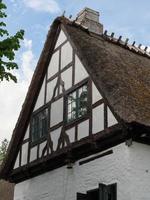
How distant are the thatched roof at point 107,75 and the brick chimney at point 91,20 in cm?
120

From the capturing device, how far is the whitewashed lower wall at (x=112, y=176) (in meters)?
12.0

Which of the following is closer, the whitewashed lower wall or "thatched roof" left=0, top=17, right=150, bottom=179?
the whitewashed lower wall

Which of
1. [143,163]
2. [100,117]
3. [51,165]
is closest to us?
[143,163]

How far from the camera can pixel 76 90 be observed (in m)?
15.3

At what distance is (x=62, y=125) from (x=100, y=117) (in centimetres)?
221

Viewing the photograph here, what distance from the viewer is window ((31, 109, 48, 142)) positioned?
54.4 ft

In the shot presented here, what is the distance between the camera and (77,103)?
15.0 meters

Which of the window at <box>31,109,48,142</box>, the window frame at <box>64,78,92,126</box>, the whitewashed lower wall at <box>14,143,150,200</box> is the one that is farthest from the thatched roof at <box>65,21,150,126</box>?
the window at <box>31,109,48,142</box>

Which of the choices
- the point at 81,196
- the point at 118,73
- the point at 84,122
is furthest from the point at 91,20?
the point at 81,196

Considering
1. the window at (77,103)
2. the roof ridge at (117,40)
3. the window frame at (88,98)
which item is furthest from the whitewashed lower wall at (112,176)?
the roof ridge at (117,40)

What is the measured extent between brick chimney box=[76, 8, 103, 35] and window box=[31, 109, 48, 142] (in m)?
4.28

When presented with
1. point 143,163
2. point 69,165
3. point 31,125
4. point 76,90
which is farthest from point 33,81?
point 143,163

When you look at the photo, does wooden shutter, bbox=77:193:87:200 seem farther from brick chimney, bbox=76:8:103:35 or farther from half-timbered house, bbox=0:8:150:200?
brick chimney, bbox=76:8:103:35

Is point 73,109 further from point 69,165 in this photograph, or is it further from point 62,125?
point 69,165
